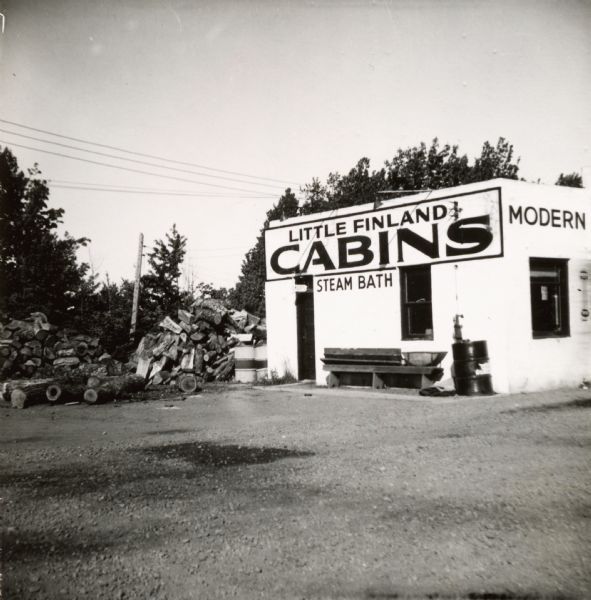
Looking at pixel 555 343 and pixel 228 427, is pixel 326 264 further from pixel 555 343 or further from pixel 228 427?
pixel 228 427

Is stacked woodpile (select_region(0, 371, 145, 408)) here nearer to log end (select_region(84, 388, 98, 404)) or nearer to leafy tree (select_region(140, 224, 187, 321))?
log end (select_region(84, 388, 98, 404))

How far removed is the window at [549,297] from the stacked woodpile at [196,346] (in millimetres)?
8346

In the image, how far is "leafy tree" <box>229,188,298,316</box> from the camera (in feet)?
177

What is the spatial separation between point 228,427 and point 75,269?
2544 cm

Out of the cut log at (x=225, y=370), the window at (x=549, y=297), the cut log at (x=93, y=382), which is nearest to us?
the window at (x=549, y=297)

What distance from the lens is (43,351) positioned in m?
20.0

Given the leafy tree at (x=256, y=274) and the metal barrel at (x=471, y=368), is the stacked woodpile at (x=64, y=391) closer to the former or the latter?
the metal barrel at (x=471, y=368)

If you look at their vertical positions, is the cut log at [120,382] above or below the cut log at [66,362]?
below

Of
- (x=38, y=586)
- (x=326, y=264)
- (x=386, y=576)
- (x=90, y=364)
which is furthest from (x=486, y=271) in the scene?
(x=90, y=364)

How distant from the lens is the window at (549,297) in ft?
45.7

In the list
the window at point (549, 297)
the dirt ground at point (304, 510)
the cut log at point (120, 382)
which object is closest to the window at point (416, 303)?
the window at point (549, 297)

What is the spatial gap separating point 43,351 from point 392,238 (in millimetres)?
12124

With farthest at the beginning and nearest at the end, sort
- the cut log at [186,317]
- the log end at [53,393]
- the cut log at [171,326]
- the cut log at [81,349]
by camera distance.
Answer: the cut log at [81,349], the cut log at [186,317], the cut log at [171,326], the log end at [53,393]

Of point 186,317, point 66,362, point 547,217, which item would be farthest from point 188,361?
point 547,217
